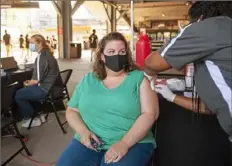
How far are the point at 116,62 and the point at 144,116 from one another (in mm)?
373

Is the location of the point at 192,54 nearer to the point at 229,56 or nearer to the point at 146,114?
the point at 229,56

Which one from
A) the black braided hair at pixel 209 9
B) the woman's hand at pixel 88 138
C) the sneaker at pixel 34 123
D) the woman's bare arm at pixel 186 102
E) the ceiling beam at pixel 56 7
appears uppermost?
the ceiling beam at pixel 56 7

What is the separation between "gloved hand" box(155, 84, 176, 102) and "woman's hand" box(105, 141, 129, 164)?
0.33 meters

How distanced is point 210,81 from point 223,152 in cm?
70

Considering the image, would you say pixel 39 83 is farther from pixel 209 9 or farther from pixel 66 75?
pixel 209 9

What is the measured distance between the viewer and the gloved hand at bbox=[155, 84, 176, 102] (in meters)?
1.51

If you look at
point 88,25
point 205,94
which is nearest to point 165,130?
point 205,94

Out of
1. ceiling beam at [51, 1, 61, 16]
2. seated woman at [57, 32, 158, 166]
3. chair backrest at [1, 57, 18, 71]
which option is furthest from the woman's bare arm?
ceiling beam at [51, 1, 61, 16]

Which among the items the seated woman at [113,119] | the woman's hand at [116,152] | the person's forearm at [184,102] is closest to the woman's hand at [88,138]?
the seated woman at [113,119]

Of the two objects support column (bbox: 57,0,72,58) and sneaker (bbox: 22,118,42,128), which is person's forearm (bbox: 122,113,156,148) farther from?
support column (bbox: 57,0,72,58)

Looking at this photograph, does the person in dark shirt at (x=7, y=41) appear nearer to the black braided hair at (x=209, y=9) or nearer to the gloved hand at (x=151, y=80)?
the gloved hand at (x=151, y=80)

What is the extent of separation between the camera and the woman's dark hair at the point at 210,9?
1.16 metres

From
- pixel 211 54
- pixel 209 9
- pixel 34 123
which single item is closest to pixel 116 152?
pixel 211 54

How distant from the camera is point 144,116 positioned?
1.59 meters
